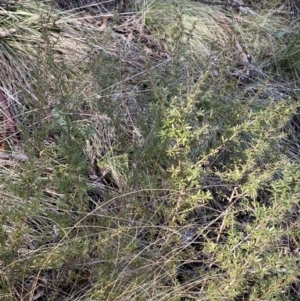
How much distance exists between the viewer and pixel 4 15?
2.89 metres

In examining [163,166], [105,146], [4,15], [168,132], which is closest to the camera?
[168,132]

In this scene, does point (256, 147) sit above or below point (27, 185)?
above

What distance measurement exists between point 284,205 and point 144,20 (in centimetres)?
187

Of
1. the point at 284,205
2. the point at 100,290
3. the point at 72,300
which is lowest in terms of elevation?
the point at 72,300

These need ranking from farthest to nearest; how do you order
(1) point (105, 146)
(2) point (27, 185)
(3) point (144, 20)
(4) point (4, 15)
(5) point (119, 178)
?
(3) point (144, 20)
(4) point (4, 15)
(1) point (105, 146)
(5) point (119, 178)
(2) point (27, 185)

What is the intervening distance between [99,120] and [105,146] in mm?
125

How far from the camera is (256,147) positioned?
6.59 ft

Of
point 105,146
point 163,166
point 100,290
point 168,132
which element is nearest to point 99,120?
point 105,146

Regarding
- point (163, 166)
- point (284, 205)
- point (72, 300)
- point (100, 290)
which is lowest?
point (72, 300)

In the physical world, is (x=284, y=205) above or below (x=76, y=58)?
above

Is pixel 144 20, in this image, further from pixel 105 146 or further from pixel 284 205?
pixel 284 205

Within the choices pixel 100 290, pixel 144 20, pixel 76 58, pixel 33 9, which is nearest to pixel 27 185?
pixel 100 290

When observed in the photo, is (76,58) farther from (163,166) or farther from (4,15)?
(163,166)

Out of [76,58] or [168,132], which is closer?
[168,132]
